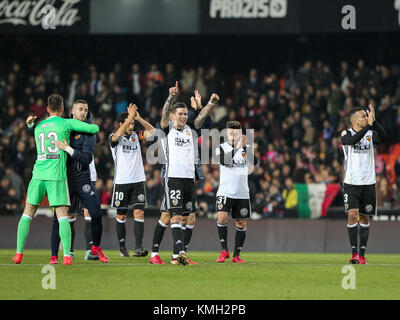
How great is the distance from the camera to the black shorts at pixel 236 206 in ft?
46.9

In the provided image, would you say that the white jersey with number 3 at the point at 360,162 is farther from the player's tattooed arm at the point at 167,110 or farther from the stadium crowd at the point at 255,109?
the stadium crowd at the point at 255,109

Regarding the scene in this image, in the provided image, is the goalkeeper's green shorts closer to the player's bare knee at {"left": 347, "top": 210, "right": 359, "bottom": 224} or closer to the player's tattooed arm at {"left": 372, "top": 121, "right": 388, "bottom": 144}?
the player's bare knee at {"left": 347, "top": 210, "right": 359, "bottom": 224}

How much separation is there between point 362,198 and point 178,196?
126 inches

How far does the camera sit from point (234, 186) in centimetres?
1435

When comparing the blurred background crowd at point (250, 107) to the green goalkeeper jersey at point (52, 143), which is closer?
the green goalkeeper jersey at point (52, 143)

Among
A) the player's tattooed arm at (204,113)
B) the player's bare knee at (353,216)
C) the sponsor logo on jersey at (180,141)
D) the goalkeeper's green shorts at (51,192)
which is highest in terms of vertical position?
the player's tattooed arm at (204,113)

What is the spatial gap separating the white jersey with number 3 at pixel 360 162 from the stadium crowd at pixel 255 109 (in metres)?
7.19

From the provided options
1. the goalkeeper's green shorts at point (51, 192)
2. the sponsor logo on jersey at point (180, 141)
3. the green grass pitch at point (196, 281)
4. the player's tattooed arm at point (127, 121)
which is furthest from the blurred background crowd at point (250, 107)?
the goalkeeper's green shorts at point (51, 192)

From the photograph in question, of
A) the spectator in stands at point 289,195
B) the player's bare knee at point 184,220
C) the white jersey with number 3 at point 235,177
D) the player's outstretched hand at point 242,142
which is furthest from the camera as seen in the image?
the spectator in stands at point 289,195

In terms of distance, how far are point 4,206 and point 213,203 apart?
17.1ft

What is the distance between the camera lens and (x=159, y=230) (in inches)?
523

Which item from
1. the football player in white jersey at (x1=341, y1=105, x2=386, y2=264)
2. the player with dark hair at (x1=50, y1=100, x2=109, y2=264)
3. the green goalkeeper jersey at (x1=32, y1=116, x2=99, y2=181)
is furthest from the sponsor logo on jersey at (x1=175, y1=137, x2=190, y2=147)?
the football player in white jersey at (x1=341, y1=105, x2=386, y2=264)

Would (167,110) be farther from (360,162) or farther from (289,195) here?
(289,195)
